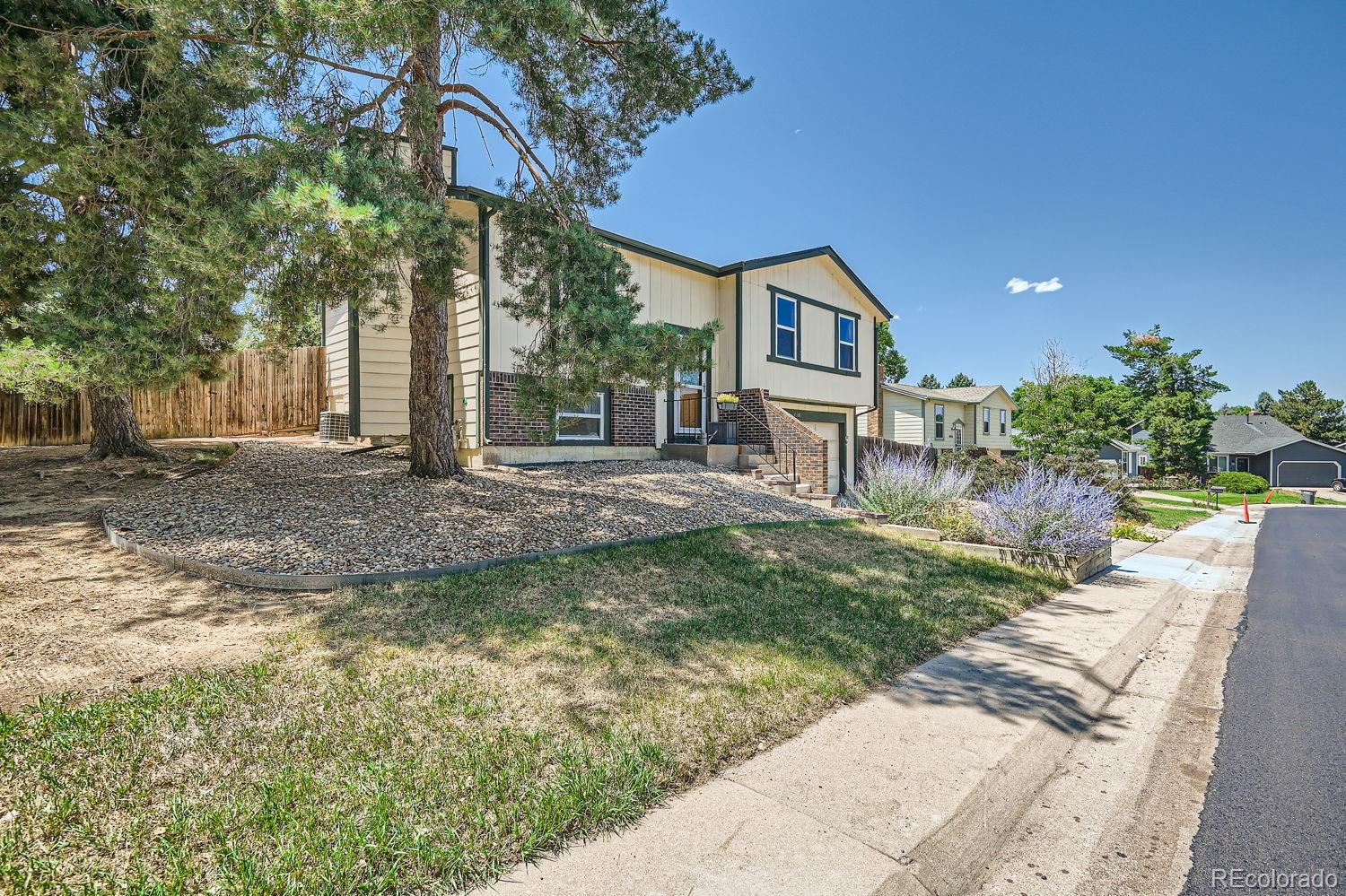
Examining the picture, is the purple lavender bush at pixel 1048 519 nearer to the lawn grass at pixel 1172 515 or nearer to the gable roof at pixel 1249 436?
the lawn grass at pixel 1172 515

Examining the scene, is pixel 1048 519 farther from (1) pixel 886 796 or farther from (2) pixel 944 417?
(2) pixel 944 417

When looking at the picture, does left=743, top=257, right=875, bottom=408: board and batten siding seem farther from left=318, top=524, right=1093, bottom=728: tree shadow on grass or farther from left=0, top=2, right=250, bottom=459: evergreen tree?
left=0, top=2, right=250, bottom=459: evergreen tree

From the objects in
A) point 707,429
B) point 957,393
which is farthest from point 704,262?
point 957,393

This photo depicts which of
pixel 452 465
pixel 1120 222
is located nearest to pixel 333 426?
pixel 452 465

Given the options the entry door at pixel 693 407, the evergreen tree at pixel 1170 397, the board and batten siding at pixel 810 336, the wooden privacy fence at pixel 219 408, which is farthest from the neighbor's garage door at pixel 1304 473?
the wooden privacy fence at pixel 219 408

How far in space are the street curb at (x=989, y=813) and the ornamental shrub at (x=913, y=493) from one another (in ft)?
19.4

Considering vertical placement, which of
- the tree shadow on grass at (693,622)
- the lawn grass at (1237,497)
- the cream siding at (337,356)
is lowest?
the lawn grass at (1237,497)

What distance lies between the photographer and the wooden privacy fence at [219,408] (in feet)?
39.8

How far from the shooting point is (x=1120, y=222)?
17.1 m

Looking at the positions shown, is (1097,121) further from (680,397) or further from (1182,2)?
(680,397)

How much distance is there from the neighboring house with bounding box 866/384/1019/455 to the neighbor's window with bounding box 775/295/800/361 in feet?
39.3

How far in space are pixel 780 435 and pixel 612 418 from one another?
3826 mm

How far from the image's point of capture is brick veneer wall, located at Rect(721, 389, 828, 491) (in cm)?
1238

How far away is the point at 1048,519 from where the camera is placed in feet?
26.0
